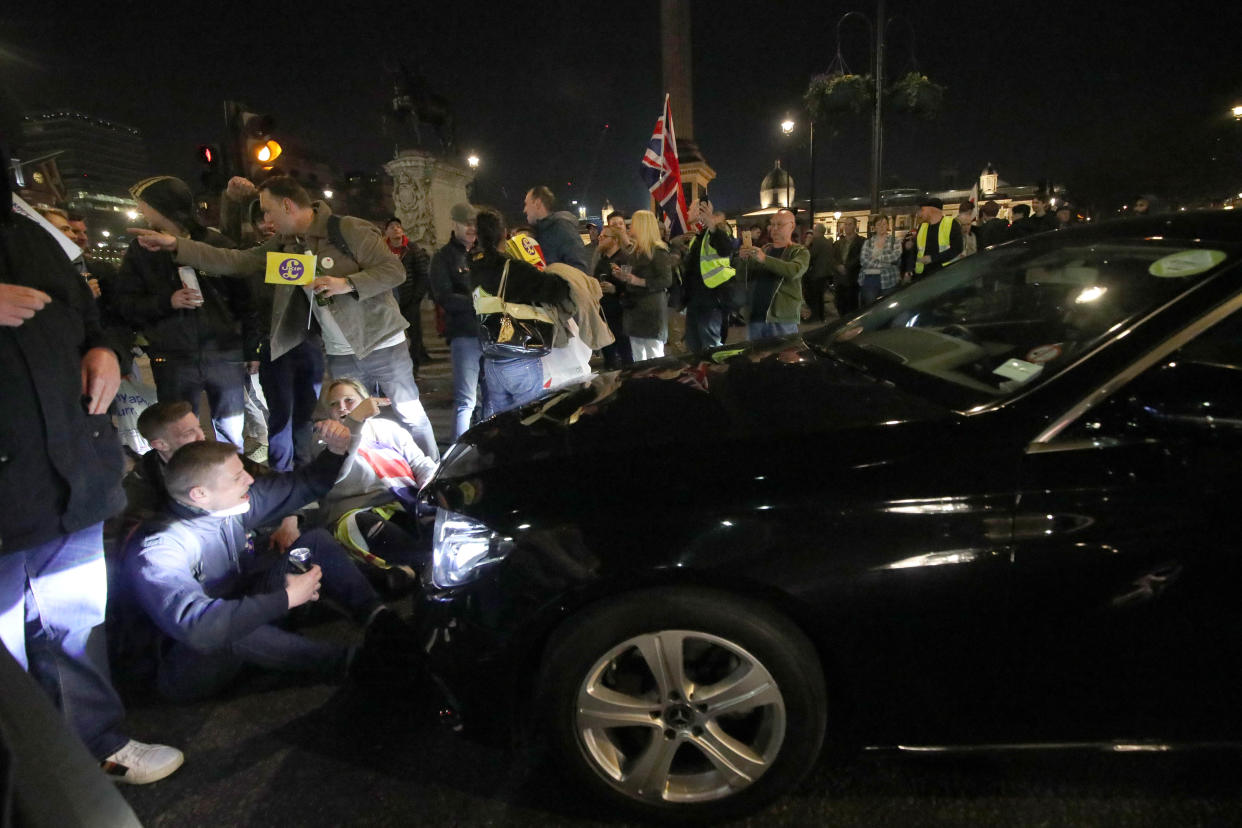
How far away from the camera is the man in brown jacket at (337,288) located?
3947 millimetres

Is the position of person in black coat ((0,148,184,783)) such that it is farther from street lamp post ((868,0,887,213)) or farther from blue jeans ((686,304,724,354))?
street lamp post ((868,0,887,213))

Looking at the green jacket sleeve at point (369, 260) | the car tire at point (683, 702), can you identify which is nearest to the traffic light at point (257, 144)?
the green jacket sleeve at point (369, 260)

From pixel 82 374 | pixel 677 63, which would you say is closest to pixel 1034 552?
pixel 82 374

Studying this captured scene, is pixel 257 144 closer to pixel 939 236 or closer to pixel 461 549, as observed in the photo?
pixel 461 549

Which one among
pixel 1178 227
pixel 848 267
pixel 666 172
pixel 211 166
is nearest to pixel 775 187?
pixel 848 267

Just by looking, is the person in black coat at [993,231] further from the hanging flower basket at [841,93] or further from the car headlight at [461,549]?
the car headlight at [461,549]

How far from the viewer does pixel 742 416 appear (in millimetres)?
2031

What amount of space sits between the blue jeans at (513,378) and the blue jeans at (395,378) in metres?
0.47

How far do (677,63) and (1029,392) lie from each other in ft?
43.3

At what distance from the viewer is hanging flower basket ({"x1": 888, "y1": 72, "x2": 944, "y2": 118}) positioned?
12.9 meters

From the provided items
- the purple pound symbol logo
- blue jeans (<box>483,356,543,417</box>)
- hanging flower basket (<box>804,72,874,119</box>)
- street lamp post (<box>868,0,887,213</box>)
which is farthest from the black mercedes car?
hanging flower basket (<box>804,72,874,119</box>)

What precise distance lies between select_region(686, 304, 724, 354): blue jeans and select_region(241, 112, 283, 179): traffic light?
4.39 m

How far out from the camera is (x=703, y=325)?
6.21 metres

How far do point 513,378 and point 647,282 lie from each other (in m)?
2.01
